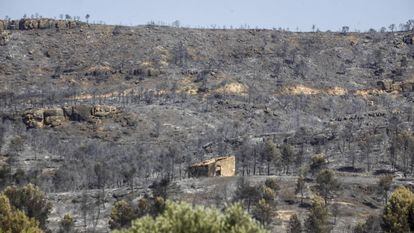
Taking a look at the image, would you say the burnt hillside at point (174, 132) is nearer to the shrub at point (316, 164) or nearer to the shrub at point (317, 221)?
the shrub at point (316, 164)

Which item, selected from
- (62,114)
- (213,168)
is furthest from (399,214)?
(62,114)

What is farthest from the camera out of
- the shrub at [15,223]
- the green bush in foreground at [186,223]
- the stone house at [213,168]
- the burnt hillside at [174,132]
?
the burnt hillside at [174,132]

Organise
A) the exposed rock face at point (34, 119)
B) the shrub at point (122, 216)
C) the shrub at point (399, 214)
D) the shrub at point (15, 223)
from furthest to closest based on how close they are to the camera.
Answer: the exposed rock face at point (34, 119) < the shrub at point (122, 216) < the shrub at point (399, 214) < the shrub at point (15, 223)

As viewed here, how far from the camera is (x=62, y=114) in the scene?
552 feet

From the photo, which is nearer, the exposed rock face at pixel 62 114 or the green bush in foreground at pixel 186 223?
the green bush in foreground at pixel 186 223

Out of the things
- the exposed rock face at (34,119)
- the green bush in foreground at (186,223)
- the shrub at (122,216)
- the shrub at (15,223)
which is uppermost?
the exposed rock face at (34,119)

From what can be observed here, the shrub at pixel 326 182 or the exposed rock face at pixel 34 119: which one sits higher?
the exposed rock face at pixel 34 119

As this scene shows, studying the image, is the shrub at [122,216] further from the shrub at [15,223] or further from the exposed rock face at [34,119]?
the exposed rock face at [34,119]

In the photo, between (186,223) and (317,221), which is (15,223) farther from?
(186,223)

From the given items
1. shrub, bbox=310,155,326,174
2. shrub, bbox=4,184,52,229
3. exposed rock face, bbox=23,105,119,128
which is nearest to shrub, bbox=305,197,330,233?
shrub, bbox=4,184,52,229

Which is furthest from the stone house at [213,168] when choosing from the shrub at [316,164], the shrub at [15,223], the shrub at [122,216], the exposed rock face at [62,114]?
the exposed rock face at [62,114]

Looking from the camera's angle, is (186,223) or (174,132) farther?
(174,132)

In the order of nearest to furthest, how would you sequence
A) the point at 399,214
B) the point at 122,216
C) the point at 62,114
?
the point at 399,214 → the point at 122,216 → the point at 62,114

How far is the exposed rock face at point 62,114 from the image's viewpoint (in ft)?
538
